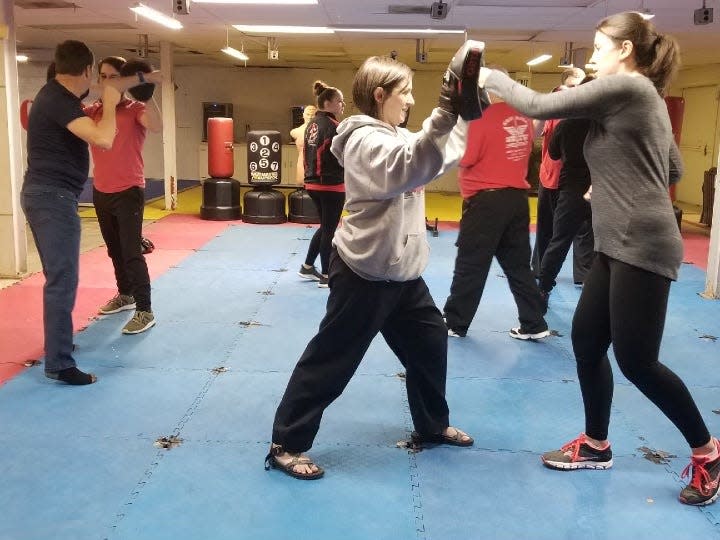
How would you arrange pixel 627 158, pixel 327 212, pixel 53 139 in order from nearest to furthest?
pixel 627 158 < pixel 53 139 < pixel 327 212

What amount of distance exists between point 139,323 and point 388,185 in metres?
2.74

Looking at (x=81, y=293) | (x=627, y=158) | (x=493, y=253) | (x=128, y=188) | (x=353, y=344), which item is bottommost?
(x=81, y=293)

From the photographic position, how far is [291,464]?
256 centimetres

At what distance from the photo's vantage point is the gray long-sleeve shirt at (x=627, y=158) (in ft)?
7.00

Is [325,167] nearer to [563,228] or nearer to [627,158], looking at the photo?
[563,228]

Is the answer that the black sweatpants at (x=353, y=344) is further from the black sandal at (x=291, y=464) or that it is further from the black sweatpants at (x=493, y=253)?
the black sweatpants at (x=493, y=253)

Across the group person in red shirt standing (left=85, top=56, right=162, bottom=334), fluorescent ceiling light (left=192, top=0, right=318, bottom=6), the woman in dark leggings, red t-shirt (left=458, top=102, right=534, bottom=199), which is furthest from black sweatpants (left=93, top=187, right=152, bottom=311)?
fluorescent ceiling light (left=192, top=0, right=318, bottom=6)

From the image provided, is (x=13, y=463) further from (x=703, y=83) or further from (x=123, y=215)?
(x=703, y=83)

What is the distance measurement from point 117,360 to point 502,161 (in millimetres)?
2483

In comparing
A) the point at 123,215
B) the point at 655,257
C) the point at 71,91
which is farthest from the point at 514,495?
the point at 123,215

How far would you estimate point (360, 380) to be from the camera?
3.62 meters

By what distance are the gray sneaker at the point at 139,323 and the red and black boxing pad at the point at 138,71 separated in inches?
53.7

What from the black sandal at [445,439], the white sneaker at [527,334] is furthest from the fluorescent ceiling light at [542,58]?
the black sandal at [445,439]

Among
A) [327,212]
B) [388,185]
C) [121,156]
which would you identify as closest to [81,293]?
[121,156]
